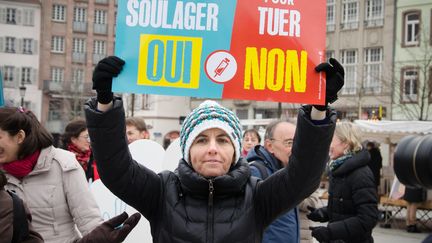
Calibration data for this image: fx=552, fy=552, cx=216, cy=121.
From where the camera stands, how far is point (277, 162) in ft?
12.5

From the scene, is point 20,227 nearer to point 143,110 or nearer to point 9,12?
point 143,110

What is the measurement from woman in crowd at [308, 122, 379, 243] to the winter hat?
82.7 inches

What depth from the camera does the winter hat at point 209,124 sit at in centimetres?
234

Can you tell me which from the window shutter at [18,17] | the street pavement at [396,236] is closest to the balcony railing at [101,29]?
the window shutter at [18,17]

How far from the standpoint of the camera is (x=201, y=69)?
2.42 metres

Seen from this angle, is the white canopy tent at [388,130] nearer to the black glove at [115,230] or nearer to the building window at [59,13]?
the black glove at [115,230]

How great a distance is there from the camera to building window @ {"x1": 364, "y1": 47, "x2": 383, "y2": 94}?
34.5m

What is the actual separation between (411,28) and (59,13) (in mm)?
32163

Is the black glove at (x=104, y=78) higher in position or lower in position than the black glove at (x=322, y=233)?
higher

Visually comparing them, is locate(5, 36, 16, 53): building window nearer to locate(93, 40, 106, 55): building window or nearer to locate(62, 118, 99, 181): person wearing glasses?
locate(93, 40, 106, 55): building window

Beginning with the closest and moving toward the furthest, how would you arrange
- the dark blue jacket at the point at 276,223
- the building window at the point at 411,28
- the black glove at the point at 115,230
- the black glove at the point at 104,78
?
the black glove at the point at 104,78 → the black glove at the point at 115,230 → the dark blue jacket at the point at 276,223 → the building window at the point at 411,28

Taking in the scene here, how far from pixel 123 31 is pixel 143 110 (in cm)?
4439

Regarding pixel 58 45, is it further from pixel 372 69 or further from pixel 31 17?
pixel 372 69

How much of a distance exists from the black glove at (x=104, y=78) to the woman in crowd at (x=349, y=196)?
2526 millimetres
